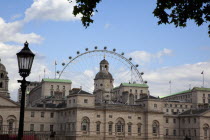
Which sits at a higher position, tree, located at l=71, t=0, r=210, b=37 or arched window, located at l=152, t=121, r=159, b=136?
tree, located at l=71, t=0, r=210, b=37

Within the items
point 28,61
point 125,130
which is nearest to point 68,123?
point 125,130

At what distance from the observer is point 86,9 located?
1412 centimetres

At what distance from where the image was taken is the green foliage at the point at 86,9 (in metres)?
13.8

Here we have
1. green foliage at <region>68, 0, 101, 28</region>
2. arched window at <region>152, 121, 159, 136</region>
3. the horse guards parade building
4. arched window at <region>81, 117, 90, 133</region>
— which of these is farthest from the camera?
arched window at <region>152, 121, 159, 136</region>

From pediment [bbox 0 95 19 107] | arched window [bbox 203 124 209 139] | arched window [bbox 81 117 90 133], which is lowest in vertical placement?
arched window [bbox 203 124 209 139]

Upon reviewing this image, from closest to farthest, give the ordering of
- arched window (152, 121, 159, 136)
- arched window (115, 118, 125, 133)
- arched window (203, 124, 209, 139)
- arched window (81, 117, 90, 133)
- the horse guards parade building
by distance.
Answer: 1. arched window (81, 117, 90, 133)
2. the horse guards parade building
3. arched window (115, 118, 125, 133)
4. arched window (152, 121, 159, 136)
5. arched window (203, 124, 209, 139)

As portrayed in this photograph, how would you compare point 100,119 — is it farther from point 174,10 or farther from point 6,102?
point 174,10

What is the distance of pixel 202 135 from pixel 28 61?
303 feet

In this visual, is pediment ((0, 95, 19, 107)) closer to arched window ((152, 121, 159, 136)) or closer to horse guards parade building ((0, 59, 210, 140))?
horse guards parade building ((0, 59, 210, 140))

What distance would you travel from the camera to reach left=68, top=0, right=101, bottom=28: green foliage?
13.8 m

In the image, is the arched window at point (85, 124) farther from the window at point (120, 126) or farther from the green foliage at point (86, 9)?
the green foliage at point (86, 9)

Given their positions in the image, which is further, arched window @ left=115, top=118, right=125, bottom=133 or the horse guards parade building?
arched window @ left=115, top=118, right=125, bottom=133

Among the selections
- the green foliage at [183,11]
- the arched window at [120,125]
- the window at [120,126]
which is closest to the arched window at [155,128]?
the arched window at [120,125]

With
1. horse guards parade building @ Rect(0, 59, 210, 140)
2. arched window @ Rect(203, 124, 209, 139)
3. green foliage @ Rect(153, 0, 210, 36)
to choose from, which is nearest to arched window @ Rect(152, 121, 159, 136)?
horse guards parade building @ Rect(0, 59, 210, 140)
